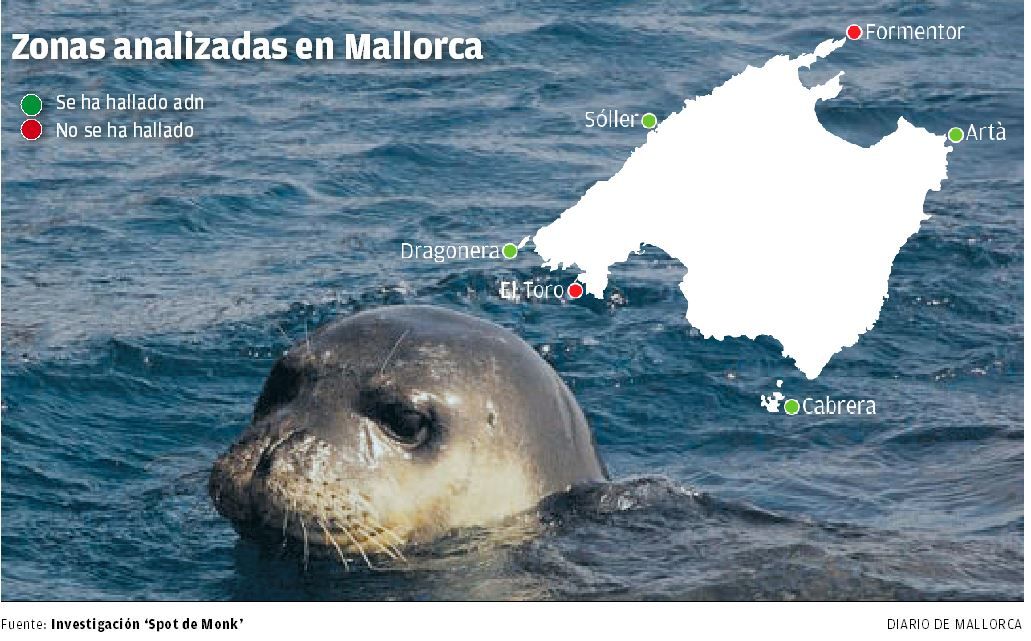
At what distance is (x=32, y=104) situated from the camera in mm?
19281

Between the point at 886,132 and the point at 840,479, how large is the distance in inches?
290

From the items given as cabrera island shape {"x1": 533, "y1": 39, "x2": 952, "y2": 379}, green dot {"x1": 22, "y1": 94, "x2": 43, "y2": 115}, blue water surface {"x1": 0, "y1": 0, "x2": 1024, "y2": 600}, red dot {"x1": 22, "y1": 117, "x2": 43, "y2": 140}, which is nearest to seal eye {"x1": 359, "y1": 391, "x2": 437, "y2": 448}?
blue water surface {"x1": 0, "y1": 0, "x2": 1024, "y2": 600}

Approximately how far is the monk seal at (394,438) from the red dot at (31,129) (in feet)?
31.8

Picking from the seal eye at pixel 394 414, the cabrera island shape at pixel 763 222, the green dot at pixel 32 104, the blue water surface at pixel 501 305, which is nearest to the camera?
the seal eye at pixel 394 414

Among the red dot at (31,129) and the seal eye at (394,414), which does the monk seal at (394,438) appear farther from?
the red dot at (31,129)

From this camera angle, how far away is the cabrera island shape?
15.6 metres

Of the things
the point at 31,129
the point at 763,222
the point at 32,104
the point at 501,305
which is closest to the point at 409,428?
the point at 501,305

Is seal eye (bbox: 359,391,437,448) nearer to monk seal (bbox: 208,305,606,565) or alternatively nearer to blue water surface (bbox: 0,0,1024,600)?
monk seal (bbox: 208,305,606,565)

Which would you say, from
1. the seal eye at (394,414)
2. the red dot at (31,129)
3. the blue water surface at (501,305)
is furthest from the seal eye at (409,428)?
the red dot at (31,129)

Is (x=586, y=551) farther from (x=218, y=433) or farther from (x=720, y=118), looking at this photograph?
(x=720, y=118)

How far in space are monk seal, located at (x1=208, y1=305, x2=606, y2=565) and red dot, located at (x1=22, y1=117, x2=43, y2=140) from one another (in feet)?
31.8

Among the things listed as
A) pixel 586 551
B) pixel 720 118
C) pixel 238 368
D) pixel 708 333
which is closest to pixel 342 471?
pixel 586 551

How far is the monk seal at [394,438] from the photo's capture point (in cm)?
1008

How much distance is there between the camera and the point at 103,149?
777 inches
